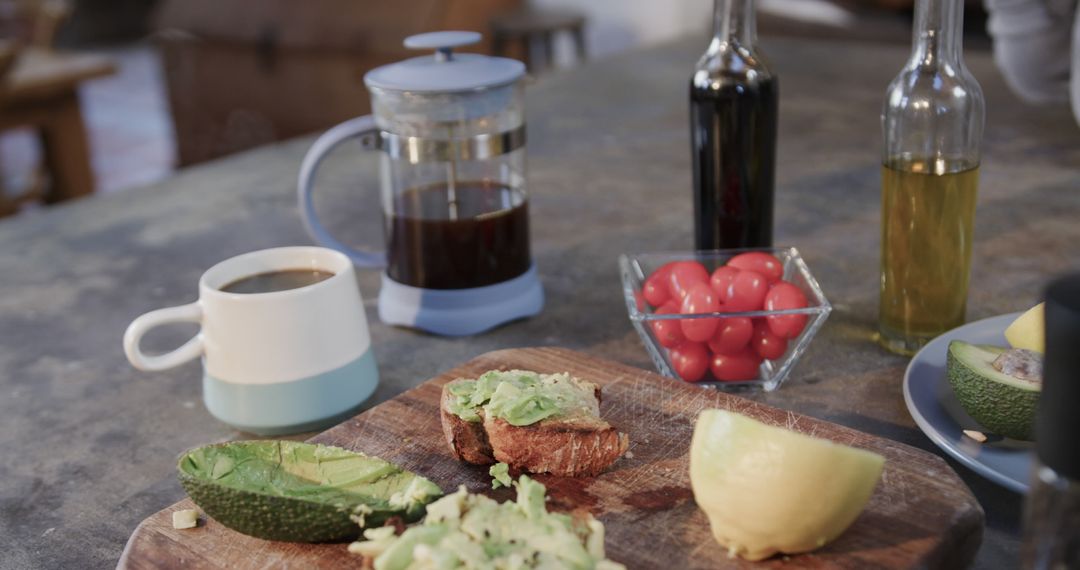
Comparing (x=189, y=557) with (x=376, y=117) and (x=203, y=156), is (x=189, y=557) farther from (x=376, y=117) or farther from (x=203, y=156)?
(x=203, y=156)

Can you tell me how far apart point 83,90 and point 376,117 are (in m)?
6.41

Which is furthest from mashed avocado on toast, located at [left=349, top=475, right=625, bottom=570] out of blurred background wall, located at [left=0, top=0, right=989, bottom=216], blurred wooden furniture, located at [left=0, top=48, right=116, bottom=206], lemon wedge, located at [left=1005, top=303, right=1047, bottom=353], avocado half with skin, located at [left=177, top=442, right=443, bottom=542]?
blurred wooden furniture, located at [left=0, top=48, right=116, bottom=206]

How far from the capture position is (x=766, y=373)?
1.10m

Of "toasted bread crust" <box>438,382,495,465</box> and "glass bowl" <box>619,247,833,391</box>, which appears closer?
"toasted bread crust" <box>438,382,495,465</box>

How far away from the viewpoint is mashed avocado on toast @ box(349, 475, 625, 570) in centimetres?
70

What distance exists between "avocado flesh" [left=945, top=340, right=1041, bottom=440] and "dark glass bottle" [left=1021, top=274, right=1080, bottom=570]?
347 millimetres

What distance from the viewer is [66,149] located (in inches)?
153

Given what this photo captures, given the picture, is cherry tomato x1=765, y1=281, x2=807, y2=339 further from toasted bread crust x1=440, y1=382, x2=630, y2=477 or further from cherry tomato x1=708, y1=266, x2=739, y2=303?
toasted bread crust x1=440, y1=382, x2=630, y2=477

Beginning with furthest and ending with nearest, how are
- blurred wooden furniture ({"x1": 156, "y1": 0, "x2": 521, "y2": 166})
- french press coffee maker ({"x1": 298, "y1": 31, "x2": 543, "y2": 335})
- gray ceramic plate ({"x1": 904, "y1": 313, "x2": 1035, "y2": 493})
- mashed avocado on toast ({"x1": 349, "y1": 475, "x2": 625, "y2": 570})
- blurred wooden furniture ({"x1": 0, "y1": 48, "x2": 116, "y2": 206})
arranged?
blurred wooden furniture ({"x1": 156, "y1": 0, "x2": 521, "y2": 166}), blurred wooden furniture ({"x1": 0, "y1": 48, "x2": 116, "y2": 206}), french press coffee maker ({"x1": 298, "y1": 31, "x2": 543, "y2": 335}), gray ceramic plate ({"x1": 904, "y1": 313, "x2": 1035, "y2": 493}), mashed avocado on toast ({"x1": 349, "y1": 475, "x2": 625, "y2": 570})

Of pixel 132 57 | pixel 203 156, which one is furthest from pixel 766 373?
pixel 132 57

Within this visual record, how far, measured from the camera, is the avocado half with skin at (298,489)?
786mm

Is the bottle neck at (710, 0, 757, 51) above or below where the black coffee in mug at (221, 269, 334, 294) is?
above

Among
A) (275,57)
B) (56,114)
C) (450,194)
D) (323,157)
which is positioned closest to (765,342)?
(450,194)

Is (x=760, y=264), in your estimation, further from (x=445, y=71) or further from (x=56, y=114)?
(x=56, y=114)
